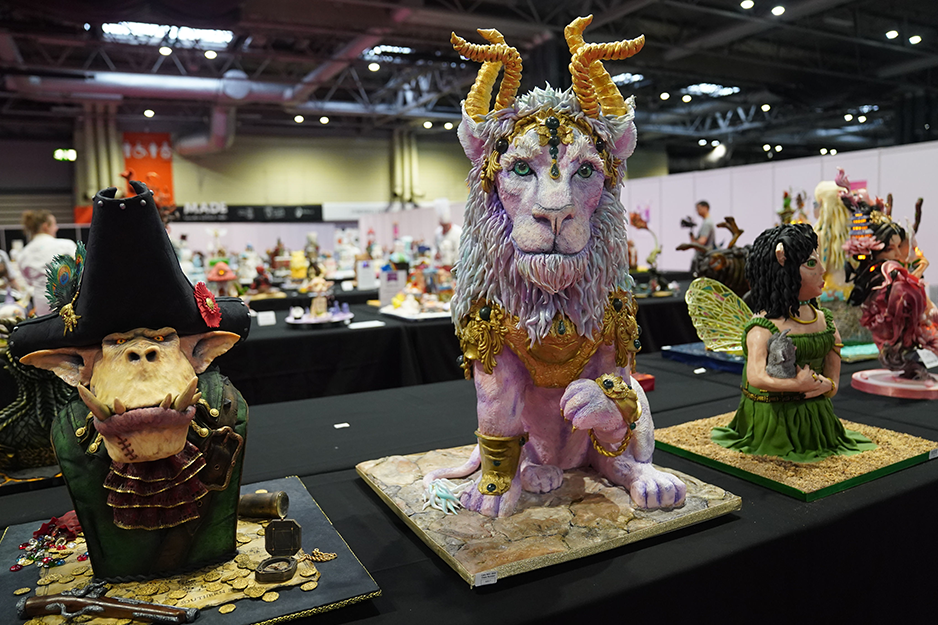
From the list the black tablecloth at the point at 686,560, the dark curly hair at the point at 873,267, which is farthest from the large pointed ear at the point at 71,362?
the dark curly hair at the point at 873,267

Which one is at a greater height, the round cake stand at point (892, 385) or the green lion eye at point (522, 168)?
the green lion eye at point (522, 168)

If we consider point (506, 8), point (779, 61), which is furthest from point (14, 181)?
point (779, 61)

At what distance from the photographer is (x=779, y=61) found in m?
9.10

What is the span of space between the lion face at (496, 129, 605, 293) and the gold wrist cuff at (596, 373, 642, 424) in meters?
0.20

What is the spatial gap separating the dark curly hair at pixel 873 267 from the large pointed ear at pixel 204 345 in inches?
87.8

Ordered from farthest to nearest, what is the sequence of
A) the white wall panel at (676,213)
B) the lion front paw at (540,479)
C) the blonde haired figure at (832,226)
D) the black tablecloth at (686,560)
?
the white wall panel at (676,213) < the blonde haired figure at (832,226) < the lion front paw at (540,479) < the black tablecloth at (686,560)

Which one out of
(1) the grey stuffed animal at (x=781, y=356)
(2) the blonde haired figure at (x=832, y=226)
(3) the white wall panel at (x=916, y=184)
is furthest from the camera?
(3) the white wall panel at (x=916, y=184)

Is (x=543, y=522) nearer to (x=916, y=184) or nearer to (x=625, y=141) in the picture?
(x=625, y=141)

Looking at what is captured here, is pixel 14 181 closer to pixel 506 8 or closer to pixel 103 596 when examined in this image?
pixel 506 8

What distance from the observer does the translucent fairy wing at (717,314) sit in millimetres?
2061

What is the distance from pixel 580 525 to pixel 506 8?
24.4ft

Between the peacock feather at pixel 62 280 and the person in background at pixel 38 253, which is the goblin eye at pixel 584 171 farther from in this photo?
the person in background at pixel 38 253

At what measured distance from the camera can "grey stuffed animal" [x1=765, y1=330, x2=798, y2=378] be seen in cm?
169

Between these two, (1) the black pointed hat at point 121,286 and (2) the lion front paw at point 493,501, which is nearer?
(1) the black pointed hat at point 121,286
